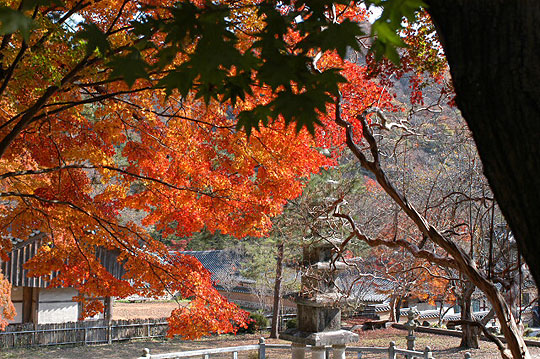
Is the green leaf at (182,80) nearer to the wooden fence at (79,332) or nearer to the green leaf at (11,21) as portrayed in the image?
the green leaf at (11,21)

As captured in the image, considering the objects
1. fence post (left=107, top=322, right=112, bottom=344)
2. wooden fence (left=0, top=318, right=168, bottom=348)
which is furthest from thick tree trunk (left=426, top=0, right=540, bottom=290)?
fence post (left=107, top=322, right=112, bottom=344)

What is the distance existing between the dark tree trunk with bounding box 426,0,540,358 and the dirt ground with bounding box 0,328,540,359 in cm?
1353

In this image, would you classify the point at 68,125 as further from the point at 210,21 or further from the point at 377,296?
the point at 377,296

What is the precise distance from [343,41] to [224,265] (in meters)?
26.8

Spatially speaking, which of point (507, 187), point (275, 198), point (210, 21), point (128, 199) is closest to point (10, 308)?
point (128, 199)

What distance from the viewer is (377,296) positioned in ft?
77.1

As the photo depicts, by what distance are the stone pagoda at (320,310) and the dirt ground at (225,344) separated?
512 centimetres

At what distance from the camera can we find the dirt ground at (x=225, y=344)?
14110mm

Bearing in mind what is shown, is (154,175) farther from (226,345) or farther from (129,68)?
(226,345)

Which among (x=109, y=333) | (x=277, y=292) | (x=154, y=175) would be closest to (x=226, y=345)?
(x=277, y=292)

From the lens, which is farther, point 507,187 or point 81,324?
point 81,324

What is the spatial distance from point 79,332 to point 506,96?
18.5 meters

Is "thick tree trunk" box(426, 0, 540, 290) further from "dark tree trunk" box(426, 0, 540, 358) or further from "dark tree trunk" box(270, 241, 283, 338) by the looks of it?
"dark tree trunk" box(270, 241, 283, 338)

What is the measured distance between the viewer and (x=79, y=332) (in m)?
17.2
